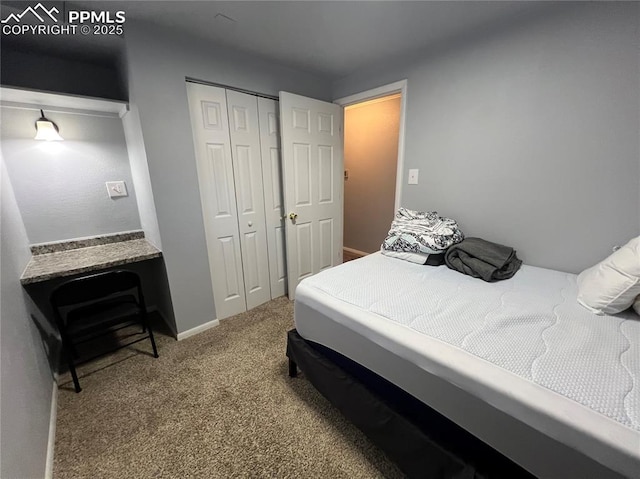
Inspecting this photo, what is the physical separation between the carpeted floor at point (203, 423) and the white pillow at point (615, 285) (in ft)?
3.81

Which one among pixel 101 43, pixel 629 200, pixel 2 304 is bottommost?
pixel 2 304

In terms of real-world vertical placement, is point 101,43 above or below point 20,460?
above

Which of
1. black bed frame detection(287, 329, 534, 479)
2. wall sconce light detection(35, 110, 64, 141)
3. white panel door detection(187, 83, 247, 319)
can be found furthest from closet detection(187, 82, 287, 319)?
black bed frame detection(287, 329, 534, 479)

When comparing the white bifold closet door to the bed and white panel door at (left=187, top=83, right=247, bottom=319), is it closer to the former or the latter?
white panel door at (left=187, top=83, right=247, bottom=319)

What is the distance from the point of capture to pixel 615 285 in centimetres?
104

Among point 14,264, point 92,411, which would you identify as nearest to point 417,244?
point 92,411

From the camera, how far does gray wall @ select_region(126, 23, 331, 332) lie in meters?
1.55

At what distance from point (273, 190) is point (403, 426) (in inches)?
78.2

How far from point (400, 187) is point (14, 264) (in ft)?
8.72

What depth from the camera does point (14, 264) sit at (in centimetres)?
135

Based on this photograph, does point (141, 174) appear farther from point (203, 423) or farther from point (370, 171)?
point (370, 171)

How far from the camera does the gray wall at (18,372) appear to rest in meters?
0.86

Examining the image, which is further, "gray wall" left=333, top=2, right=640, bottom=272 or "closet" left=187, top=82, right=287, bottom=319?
"closet" left=187, top=82, right=287, bottom=319

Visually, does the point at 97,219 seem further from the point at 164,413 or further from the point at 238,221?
the point at 164,413
